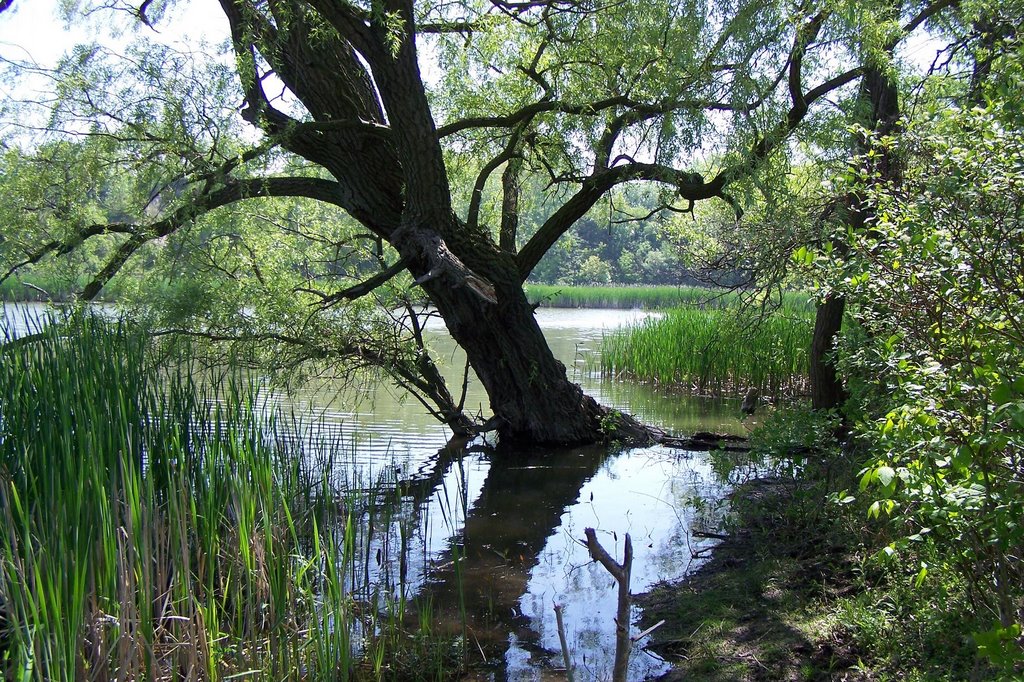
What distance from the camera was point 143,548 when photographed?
277cm

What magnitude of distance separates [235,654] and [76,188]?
15.5ft

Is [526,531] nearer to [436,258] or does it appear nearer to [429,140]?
[436,258]

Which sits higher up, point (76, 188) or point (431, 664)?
point (76, 188)

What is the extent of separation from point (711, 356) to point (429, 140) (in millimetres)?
6499

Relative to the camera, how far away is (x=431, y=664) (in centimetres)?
379

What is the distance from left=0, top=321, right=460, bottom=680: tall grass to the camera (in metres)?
2.62

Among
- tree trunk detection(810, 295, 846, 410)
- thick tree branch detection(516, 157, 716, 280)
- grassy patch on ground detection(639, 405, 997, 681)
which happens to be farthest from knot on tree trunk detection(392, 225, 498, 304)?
tree trunk detection(810, 295, 846, 410)

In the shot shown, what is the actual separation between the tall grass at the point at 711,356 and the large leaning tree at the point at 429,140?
3.12 m

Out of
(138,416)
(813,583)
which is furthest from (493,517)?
(138,416)

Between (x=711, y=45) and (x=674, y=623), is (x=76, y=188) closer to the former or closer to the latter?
(x=711, y=45)

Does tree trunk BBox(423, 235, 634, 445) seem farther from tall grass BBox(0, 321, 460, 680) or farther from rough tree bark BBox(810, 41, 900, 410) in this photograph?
tall grass BBox(0, 321, 460, 680)

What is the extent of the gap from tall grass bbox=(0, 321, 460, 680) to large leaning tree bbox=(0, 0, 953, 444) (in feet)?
8.06

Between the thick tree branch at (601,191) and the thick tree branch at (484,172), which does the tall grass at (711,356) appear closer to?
the thick tree branch at (601,191)

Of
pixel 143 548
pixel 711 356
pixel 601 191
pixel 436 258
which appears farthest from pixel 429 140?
pixel 711 356
